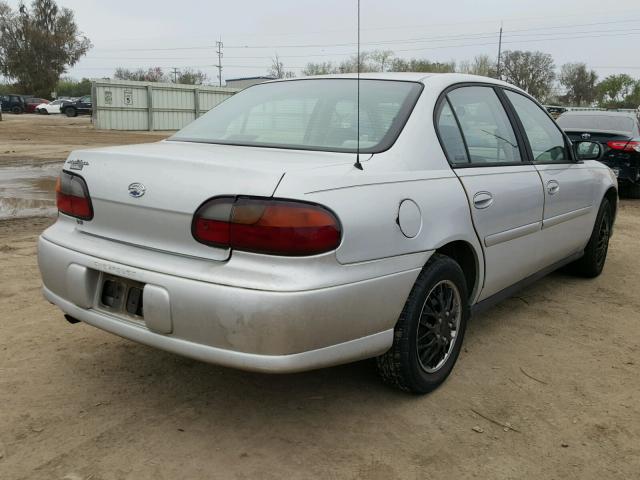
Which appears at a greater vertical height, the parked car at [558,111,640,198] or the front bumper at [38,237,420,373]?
the parked car at [558,111,640,198]

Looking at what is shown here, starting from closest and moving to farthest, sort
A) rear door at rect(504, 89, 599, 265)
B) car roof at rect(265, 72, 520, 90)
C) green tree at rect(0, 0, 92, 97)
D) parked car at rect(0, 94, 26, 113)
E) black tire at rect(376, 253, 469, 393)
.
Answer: black tire at rect(376, 253, 469, 393) → car roof at rect(265, 72, 520, 90) → rear door at rect(504, 89, 599, 265) → parked car at rect(0, 94, 26, 113) → green tree at rect(0, 0, 92, 97)

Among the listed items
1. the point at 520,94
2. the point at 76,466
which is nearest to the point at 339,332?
the point at 76,466

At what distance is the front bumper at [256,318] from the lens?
2.19 metres

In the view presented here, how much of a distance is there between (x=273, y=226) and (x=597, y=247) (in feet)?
12.3

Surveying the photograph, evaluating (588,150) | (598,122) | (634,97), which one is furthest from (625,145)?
(634,97)

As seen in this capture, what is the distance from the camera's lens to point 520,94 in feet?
13.4

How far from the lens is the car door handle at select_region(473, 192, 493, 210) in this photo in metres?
3.04

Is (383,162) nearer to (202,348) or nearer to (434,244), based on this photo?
(434,244)

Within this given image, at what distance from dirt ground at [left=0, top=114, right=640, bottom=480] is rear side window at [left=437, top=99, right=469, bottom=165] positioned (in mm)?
1147

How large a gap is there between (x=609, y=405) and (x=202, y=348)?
6.56 ft

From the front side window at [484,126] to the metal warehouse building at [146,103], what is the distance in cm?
2746

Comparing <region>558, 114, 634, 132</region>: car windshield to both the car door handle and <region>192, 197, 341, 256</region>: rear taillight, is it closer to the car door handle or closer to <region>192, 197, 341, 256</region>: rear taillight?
the car door handle

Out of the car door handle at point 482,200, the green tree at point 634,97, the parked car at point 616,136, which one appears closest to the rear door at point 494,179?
the car door handle at point 482,200

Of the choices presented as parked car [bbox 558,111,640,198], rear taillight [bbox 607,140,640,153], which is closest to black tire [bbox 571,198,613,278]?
parked car [bbox 558,111,640,198]
